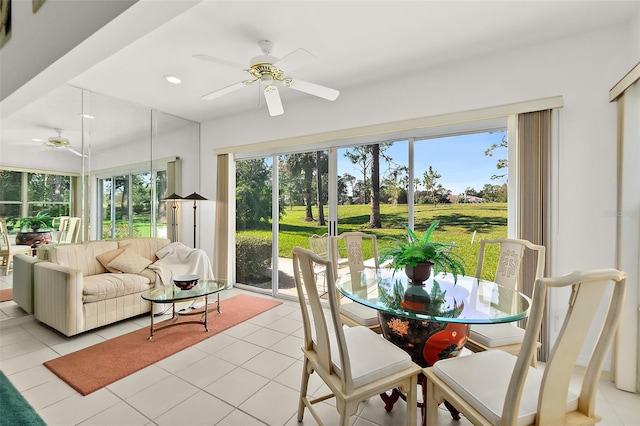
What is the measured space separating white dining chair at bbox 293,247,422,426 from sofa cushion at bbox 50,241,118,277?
10.8 feet

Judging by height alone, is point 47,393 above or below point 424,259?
below

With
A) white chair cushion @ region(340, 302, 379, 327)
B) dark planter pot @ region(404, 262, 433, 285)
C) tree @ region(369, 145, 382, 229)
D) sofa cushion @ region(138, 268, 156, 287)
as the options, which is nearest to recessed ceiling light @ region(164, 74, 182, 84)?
sofa cushion @ region(138, 268, 156, 287)

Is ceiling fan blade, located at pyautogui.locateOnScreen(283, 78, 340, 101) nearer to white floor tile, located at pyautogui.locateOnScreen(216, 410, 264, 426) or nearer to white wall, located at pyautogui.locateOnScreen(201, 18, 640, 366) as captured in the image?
white wall, located at pyautogui.locateOnScreen(201, 18, 640, 366)

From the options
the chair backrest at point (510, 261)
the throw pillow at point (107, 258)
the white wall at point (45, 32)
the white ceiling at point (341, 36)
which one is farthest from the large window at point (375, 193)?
the white wall at point (45, 32)

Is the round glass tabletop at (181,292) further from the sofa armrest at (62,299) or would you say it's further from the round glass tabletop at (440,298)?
the round glass tabletop at (440,298)

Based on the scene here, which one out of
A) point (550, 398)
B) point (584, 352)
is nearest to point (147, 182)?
point (550, 398)

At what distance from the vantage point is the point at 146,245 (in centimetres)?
413

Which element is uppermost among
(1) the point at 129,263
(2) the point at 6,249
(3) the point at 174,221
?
(3) the point at 174,221

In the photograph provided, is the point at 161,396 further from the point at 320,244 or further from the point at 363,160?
the point at 363,160

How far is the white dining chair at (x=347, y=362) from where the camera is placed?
53.1 inches

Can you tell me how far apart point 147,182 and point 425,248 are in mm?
4145

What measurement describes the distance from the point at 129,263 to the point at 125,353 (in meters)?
1.32

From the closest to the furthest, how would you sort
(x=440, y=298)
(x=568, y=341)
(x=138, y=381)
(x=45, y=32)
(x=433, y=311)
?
(x=568, y=341)
(x=433, y=311)
(x=45, y=32)
(x=440, y=298)
(x=138, y=381)

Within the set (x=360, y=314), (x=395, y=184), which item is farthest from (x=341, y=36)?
(x=360, y=314)
